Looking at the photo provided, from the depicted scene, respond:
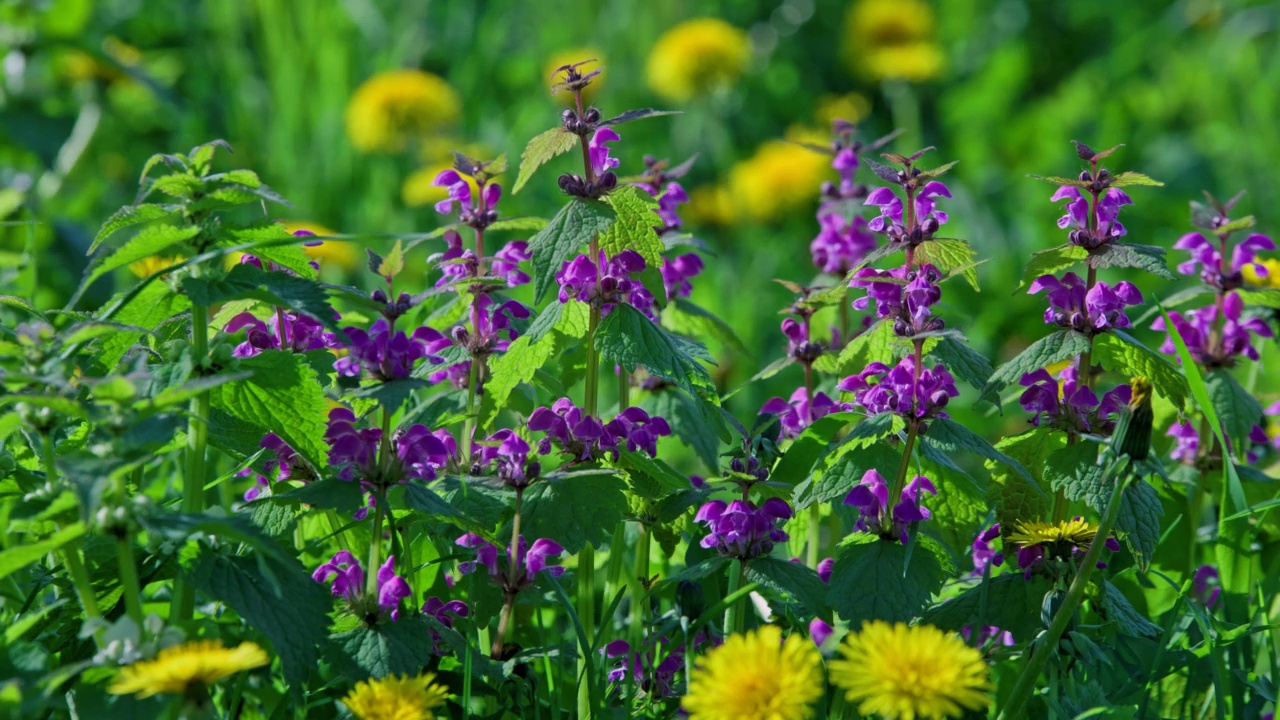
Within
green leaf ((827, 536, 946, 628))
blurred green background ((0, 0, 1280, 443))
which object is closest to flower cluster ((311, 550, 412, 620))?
green leaf ((827, 536, 946, 628))

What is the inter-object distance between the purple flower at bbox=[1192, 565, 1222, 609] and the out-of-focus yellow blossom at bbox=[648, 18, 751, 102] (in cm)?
336

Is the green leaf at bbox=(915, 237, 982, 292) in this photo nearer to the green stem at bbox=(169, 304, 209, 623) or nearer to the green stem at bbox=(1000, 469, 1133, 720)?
the green stem at bbox=(1000, 469, 1133, 720)

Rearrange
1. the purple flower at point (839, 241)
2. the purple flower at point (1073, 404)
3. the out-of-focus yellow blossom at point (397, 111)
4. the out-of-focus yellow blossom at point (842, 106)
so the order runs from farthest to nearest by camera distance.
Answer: the out-of-focus yellow blossom at point (842, 106)
the out-of-focus yellow blossom at point (397, 111)
the purple flower at point (839, 241)
the purple flower at point (1073, 404)

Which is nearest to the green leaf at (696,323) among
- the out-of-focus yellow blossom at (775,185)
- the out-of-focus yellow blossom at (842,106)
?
the out-of-focus yellow blossom at (775,185)

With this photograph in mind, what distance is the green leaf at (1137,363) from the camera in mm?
1489

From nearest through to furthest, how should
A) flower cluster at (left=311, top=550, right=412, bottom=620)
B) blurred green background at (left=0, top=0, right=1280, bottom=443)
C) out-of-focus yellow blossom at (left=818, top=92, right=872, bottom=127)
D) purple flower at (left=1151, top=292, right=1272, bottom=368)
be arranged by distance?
flower cluster at (left=311, top=550, right=412, bottom=620) < purple flower at (left=1151, top=292, right=1272, bottom=368) < blurred green background at (left=0, top=0, right=1280, bottom=443) < out-of-focus yellow blossom at (left=818, top=92, right=872, bottom=127)

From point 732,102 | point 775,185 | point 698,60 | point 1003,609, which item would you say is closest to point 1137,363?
point 1003,609

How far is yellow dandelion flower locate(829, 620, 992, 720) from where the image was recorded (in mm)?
1071

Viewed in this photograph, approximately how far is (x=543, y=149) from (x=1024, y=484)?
75cm

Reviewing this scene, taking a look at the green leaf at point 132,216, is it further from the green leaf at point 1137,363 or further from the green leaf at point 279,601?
the green leaf at point 1137,363

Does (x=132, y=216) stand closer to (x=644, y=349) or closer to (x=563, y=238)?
(x=563, y=238)

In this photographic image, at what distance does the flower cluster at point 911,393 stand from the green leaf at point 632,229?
1.00 feet

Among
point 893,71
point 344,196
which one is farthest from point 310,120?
point 893,71

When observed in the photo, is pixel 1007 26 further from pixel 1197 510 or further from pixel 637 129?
pixel 1197 510
